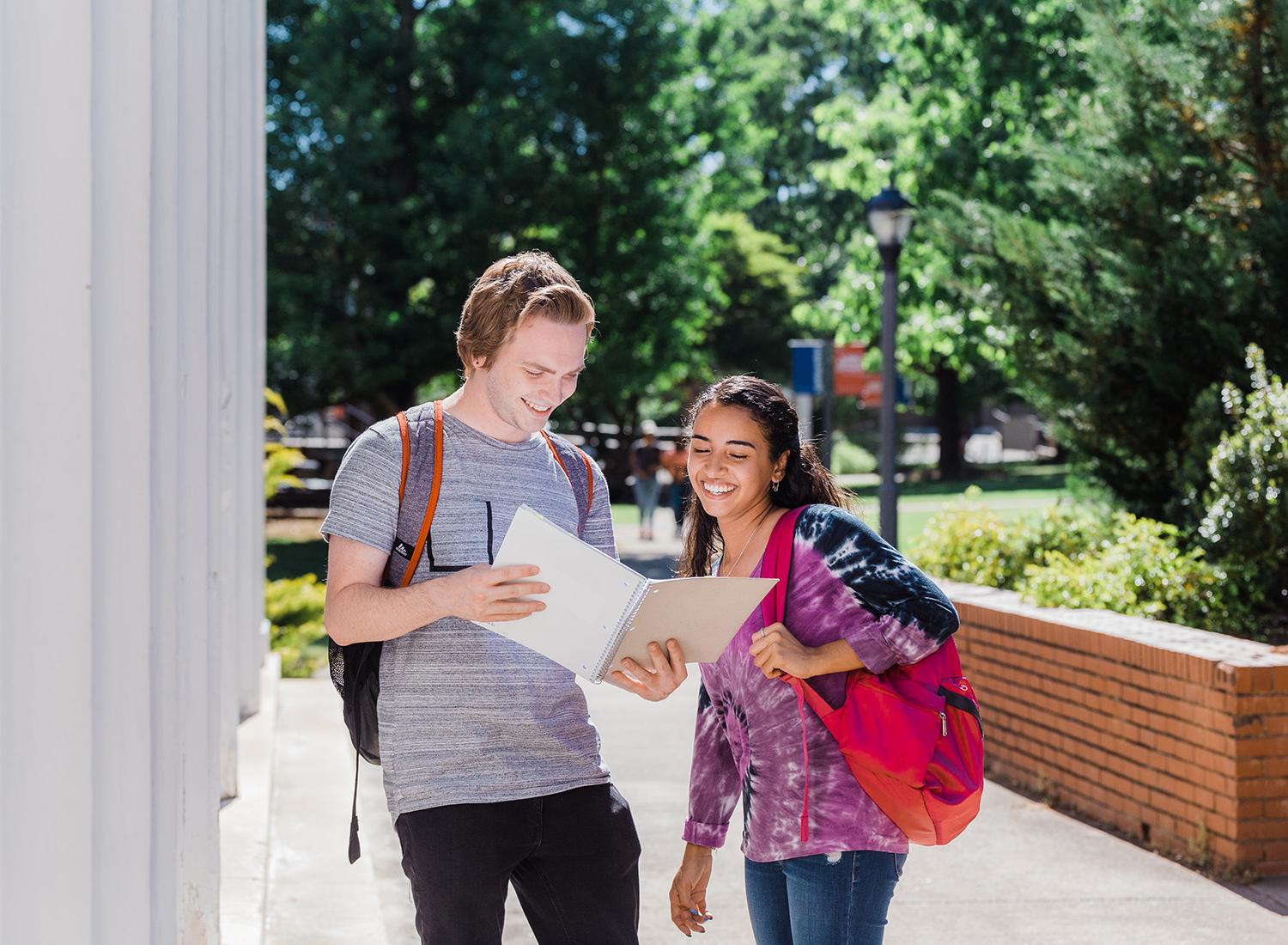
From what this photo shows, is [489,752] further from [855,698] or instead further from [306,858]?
[306,858]

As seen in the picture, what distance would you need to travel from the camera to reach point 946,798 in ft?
9.78

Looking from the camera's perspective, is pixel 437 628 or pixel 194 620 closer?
pixel 437 628

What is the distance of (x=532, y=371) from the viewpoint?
9.93 ft

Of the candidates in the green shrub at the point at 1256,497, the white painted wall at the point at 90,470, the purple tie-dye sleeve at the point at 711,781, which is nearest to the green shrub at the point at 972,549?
the green shrub at the point at 1256,497

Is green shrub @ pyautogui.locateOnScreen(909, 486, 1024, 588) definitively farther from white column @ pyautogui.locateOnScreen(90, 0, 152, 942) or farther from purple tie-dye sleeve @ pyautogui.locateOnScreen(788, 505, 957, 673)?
white column @ pyautogui.locateOnScreen(90, 0, 152, 942)

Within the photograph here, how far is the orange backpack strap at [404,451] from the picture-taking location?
2.96 metres

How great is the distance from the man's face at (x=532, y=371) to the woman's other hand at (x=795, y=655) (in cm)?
62

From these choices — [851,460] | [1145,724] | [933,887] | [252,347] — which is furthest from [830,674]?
[851,460]

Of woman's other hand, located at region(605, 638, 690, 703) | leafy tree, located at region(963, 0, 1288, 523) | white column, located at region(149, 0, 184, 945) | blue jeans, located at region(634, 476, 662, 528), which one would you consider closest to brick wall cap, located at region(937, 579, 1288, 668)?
leafy tree, located at region(963, 0, 1288, 523)

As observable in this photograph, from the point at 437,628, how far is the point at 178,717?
607mm

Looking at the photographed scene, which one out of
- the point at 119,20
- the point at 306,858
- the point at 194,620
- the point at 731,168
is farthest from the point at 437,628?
the point at 731,168

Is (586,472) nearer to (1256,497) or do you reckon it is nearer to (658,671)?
(658,671)

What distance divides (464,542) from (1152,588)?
216 inches

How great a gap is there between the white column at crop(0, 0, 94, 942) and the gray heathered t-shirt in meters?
0.61
